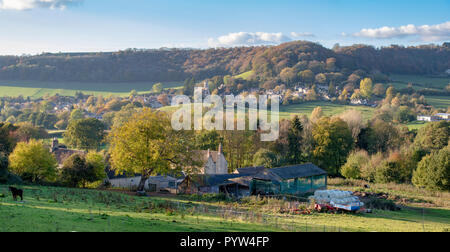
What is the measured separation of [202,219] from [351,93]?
116155 mm

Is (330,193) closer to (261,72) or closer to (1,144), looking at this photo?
(1,144)

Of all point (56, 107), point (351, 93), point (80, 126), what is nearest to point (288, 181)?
point (80, 126)

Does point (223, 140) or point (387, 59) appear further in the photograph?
point (387, 59)

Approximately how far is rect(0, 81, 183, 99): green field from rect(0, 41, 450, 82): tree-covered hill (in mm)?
4737

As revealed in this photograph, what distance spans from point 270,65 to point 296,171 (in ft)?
413

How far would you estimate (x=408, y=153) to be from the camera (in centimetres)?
5947

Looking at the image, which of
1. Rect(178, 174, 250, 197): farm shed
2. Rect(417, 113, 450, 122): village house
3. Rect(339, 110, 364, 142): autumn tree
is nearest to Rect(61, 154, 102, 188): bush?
Rect(178, 174, 250, 197): farm shed

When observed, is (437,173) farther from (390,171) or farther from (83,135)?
(83,135)

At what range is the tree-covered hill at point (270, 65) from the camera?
160 meters

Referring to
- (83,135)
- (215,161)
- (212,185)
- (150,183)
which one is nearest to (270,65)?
(83,135)

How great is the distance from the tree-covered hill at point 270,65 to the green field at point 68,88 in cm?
474

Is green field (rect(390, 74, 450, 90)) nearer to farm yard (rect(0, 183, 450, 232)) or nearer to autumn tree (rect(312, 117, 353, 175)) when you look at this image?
autumn tree (rect(312, 117, 353, 175))

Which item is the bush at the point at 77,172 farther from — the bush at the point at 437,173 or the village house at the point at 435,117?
the village house at the point at 435,117

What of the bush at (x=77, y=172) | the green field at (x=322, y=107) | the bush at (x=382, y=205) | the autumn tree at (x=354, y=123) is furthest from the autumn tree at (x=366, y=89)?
the bush at (x=77, y=172)
